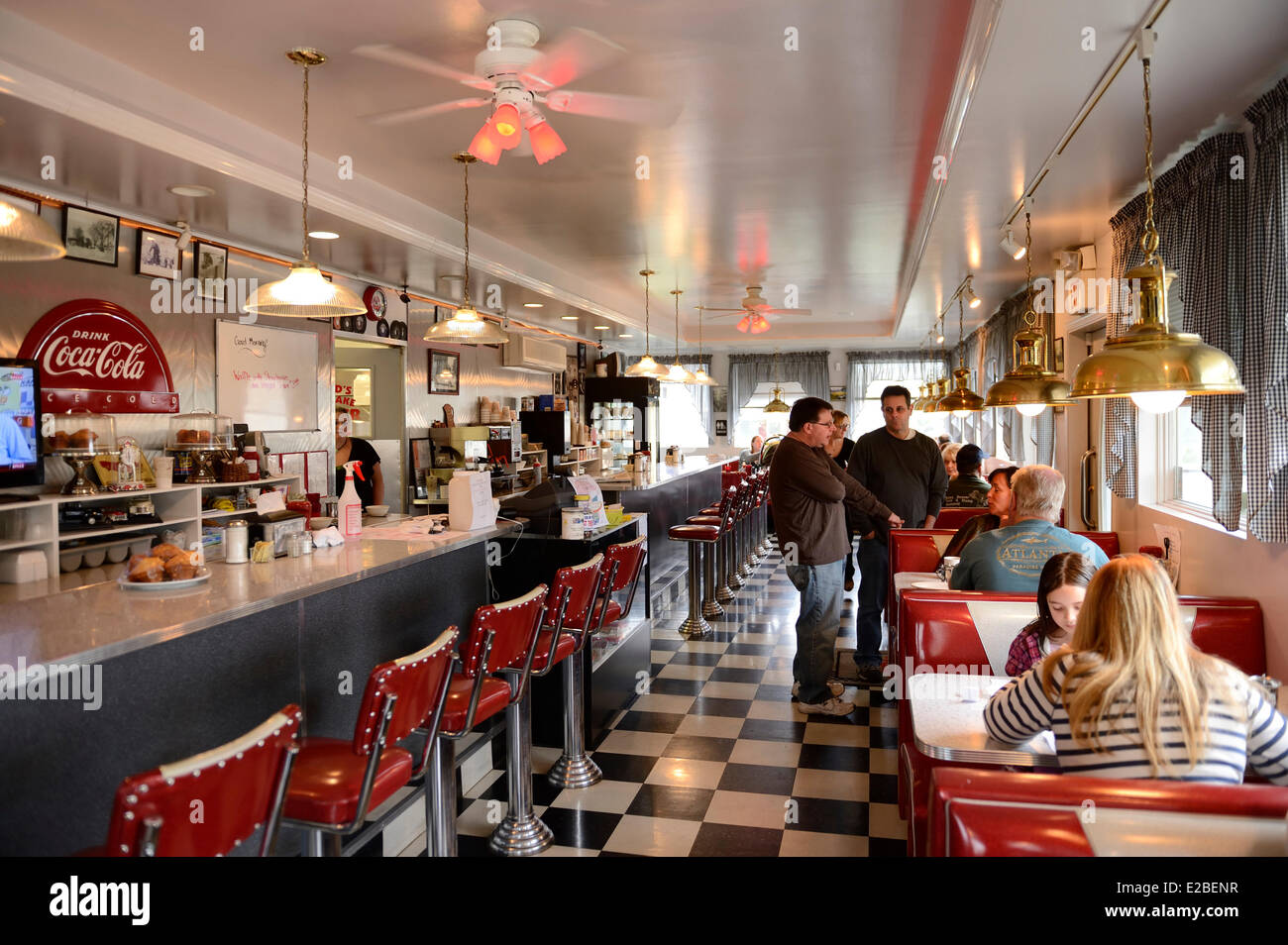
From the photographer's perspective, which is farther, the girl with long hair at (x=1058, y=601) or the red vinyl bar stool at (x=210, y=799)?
the girl with long hair at (x=1058, y=601)

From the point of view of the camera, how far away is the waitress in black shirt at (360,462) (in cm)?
763

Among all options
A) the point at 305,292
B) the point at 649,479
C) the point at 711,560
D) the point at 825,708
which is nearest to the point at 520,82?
the point at 305,292

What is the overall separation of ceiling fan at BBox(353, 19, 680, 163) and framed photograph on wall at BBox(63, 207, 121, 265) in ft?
7.77

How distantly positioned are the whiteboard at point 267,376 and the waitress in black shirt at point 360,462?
1.55ft

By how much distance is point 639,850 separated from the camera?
350 centimetres

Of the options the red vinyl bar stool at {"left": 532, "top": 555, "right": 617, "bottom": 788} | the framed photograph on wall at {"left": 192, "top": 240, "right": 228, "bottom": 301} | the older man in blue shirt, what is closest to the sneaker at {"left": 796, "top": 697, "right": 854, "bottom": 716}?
the red vinyl bar stool at {"left": 532, "top": 555, "right": 617, "bottom": 788}

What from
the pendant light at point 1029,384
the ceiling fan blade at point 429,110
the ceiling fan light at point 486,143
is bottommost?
the pendant light at point 1029,384

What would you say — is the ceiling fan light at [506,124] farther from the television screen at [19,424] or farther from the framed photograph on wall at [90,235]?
the framed photograph on wall at [90,235]

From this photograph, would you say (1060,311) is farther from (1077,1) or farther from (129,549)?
(129,549)

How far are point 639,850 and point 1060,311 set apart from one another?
18.5 feet

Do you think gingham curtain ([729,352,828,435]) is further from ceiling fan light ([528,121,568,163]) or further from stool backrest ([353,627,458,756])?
stool backrest ([353,627,458,756])

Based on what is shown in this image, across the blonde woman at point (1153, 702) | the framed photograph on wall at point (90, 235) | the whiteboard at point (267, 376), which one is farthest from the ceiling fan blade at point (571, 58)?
the whiteboard at point (267, 376)

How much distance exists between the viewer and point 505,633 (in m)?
3.23
